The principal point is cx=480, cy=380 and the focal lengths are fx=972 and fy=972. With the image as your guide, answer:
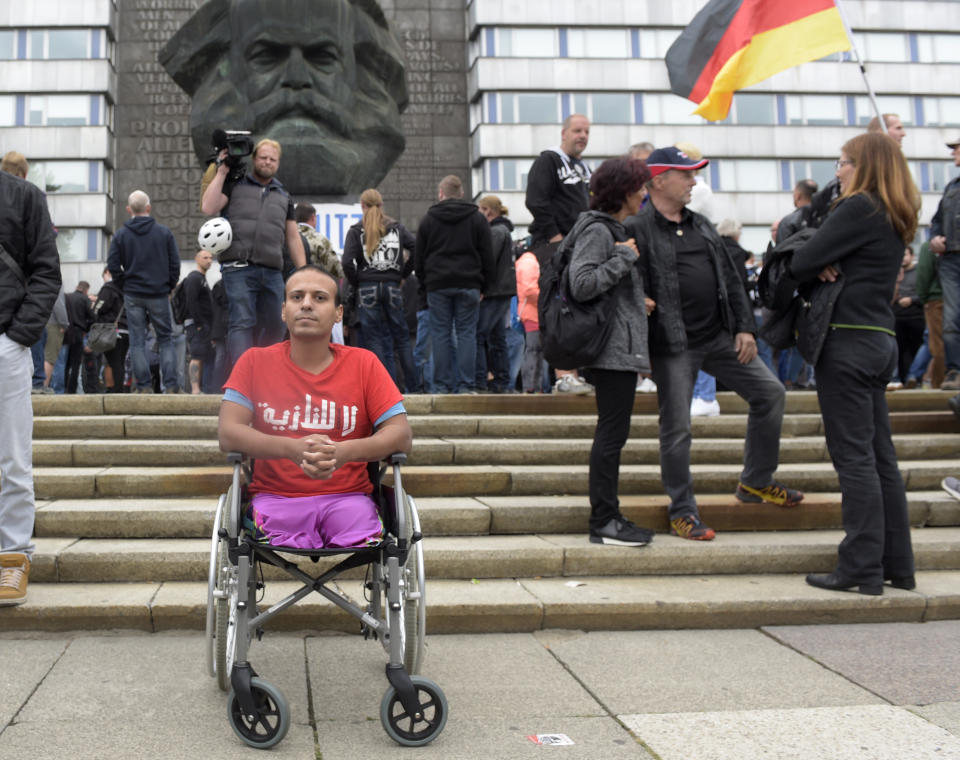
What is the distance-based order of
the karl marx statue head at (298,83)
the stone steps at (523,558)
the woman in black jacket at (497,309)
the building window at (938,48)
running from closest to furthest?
the stone steps at (523,558), the woman in black jacket at (497,309), the karl marx statue head at (298,83), the building window at (938,48)

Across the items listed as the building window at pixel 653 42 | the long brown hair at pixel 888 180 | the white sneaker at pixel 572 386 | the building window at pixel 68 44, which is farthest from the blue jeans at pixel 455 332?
the building window at pixel 653 42

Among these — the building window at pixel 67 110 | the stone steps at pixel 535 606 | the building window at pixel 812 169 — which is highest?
the building window at pixel 67 110

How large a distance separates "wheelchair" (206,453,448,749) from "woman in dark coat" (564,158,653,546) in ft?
5.59

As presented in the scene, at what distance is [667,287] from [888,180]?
3.74ft

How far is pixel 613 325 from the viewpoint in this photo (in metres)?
4.76

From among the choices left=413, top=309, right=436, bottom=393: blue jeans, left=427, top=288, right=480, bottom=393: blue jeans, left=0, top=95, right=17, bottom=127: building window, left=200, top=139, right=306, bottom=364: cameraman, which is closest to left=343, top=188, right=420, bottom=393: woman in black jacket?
left=427, top=288, right=480, bottom=393: blue jeans

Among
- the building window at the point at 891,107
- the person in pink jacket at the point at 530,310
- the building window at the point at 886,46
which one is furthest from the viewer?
the building window at the point at 886,46

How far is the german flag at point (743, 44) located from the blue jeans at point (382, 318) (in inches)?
110

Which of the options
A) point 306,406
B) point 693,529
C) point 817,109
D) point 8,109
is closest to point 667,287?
point 693,529

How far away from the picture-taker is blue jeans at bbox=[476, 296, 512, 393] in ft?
28.2

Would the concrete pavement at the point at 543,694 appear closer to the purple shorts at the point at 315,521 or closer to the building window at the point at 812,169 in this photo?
the purple shorts at the point at 315,521

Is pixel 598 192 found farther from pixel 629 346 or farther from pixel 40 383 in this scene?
pixel 40 383

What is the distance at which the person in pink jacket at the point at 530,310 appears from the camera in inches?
332

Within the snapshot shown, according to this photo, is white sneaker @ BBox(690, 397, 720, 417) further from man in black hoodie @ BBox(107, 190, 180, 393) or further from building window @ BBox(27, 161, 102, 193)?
building window @ BBox(27, 161, 102, 193)
